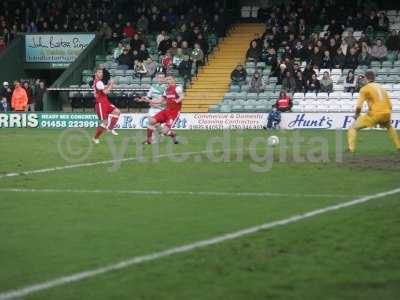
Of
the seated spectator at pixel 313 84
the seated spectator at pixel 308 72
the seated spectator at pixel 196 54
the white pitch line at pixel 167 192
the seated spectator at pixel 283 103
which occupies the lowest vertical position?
the white pitch line at pixel 167 192

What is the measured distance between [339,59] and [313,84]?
172 centimetres

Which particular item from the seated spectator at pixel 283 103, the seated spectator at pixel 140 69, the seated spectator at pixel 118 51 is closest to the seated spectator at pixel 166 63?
the seated spectator at pixel 140 69

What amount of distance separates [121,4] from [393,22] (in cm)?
1211

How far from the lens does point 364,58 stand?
33.2 metres

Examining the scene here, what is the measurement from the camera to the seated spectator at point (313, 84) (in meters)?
32.0

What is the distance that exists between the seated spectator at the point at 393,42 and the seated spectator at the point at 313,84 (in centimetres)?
352

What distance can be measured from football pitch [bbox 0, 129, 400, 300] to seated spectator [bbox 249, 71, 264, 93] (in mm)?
15127

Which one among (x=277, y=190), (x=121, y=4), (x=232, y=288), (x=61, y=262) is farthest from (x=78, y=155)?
(x=121, y=4)

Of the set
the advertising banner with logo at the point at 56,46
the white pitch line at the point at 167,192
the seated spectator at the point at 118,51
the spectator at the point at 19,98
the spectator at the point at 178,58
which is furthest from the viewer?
the advertising banner with logo at the point at 56,46

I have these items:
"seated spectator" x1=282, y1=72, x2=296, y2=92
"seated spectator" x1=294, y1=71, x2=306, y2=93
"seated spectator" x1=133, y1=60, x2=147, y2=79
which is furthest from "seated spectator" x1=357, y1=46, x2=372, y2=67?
"seated spectator" x1=133, y1=60, x2=147, y2=79

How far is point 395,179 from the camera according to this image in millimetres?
13984

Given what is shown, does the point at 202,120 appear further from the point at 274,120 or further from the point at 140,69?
the point at 140,69

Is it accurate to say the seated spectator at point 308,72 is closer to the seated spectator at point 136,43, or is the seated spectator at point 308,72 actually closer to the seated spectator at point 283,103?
the seated spectator at point 283,103

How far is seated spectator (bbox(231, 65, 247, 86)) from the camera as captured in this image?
34.3 metres
